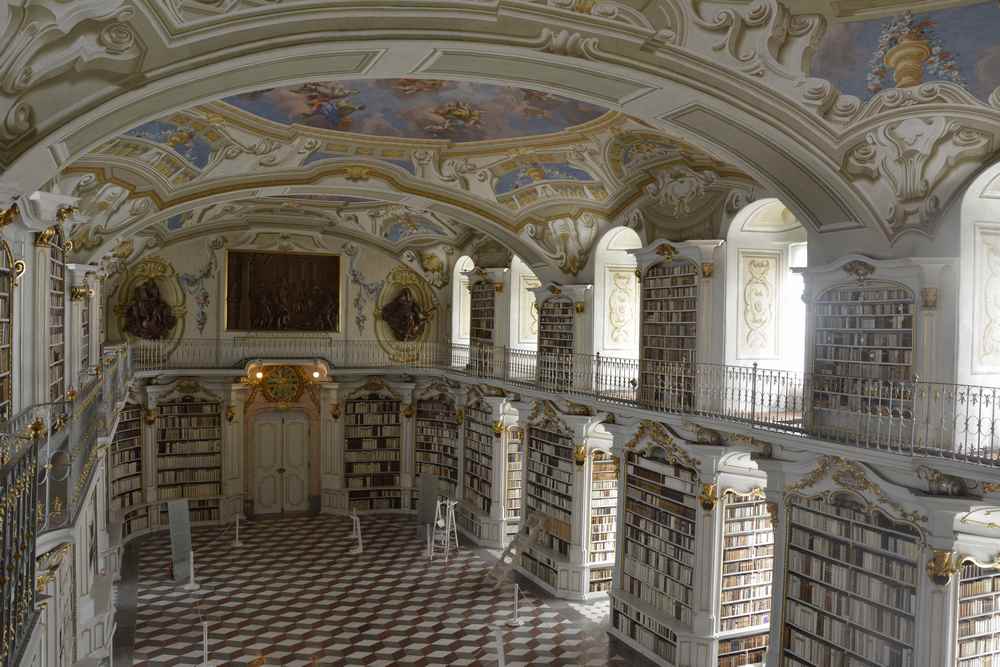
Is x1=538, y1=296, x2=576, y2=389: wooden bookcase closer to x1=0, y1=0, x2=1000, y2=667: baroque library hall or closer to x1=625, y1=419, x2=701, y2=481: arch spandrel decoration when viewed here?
x1=0, y1=0, x2=1000, y2=667: baroque library hall

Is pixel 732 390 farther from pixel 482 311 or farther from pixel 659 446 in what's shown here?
pixel 482 311

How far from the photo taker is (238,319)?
20828 mm

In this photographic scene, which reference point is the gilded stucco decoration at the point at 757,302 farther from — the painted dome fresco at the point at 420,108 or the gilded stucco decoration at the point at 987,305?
the gilded stucco decoration at the point at 987,305

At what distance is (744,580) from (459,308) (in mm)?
11645

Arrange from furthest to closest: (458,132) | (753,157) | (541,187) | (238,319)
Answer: (238,319), (541,187), (458,132), (753,157)

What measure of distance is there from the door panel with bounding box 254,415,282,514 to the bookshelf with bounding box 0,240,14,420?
13186mm

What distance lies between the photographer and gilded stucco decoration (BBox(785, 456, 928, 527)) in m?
8.73

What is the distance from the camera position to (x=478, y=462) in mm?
19109

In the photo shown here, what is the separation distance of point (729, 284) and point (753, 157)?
2.67 m

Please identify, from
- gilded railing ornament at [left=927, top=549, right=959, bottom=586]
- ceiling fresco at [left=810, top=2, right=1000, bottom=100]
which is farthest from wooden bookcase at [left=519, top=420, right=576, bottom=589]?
ceiling fresco at [left=810, top=2, right=1000, bottom=100]

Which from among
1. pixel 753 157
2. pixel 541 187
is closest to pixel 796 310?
pixel 753 157

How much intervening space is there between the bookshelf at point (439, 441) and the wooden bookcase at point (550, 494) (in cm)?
410

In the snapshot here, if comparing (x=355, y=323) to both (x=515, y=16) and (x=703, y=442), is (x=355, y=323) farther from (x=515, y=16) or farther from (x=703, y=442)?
(x=515, y=16)

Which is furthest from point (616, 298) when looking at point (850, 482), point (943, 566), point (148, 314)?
point (148, 314)
